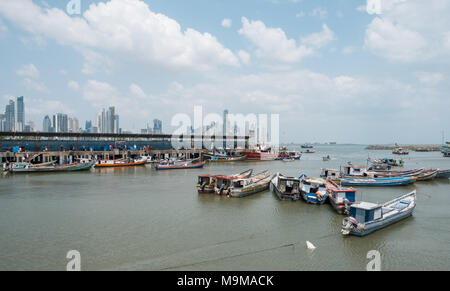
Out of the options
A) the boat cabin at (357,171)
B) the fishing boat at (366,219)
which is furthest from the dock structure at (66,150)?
the fishing boat at (366,219)

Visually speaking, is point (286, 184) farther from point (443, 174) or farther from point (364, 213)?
point (443, 174)

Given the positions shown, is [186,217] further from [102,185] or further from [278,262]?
[102,185]

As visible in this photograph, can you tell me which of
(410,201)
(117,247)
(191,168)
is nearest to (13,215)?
(117,247)

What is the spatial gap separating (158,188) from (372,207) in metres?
19.7

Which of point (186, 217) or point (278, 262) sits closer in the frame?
point (278, 262)

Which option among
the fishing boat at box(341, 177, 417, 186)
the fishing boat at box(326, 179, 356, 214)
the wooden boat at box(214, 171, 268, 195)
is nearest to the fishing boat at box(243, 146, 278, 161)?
the fishing boat at box(341, 177, 417, 186)

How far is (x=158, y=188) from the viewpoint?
26.8 metres

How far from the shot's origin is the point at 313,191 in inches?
834

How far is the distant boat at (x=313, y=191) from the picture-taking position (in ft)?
64.0

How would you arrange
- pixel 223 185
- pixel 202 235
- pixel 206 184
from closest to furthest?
pixel 202 235 → pixel 223 185 → pixel 206 184

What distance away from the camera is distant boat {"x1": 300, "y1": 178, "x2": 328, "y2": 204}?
19.5m

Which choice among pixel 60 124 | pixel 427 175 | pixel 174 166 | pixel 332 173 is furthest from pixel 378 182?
pixel 60 124

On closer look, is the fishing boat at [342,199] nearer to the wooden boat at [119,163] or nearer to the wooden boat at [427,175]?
the wooden boat at [427,175]
